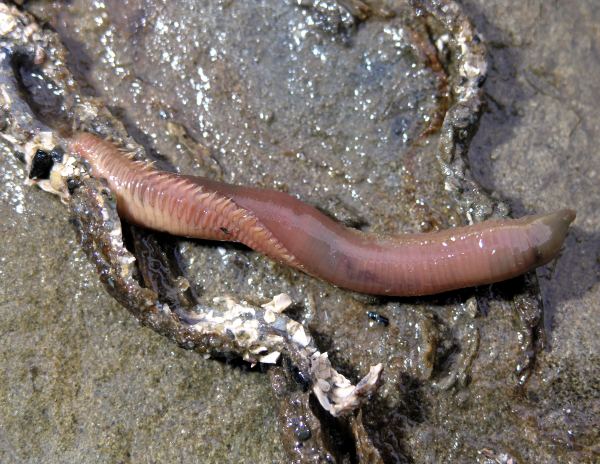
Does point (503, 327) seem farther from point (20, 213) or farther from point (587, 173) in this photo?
point (20, 213)

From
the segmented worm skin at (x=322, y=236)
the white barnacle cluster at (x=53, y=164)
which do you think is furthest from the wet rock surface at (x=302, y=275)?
the segmented worm skin at (x=322, y=236)

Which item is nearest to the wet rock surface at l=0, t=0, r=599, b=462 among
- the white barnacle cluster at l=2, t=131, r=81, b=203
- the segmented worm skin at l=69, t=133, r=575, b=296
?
the white barnacle cluster at l=2, t=131, r=81, b=203

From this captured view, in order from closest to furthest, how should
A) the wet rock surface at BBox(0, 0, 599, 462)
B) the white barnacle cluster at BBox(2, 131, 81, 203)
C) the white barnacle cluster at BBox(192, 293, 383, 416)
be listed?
the white barnacle cluster at BBox(192, 293, 383, 416), the wet rock surface at BBox(0, 0, 599, 462), the white barnacle cluster at BBox(2, 131, 81, 203)

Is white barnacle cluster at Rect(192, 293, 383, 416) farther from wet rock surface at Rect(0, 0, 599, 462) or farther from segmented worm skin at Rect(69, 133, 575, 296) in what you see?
segmented worm skin at Rect(69, 133, 575, 296)

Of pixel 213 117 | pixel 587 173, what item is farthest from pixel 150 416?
pixel 587 173

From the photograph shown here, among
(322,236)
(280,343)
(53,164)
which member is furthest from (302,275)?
(53,164)

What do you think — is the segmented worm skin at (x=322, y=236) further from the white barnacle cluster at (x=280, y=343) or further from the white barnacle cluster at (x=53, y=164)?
the white barnacle cluster at (x=280, y=343)
